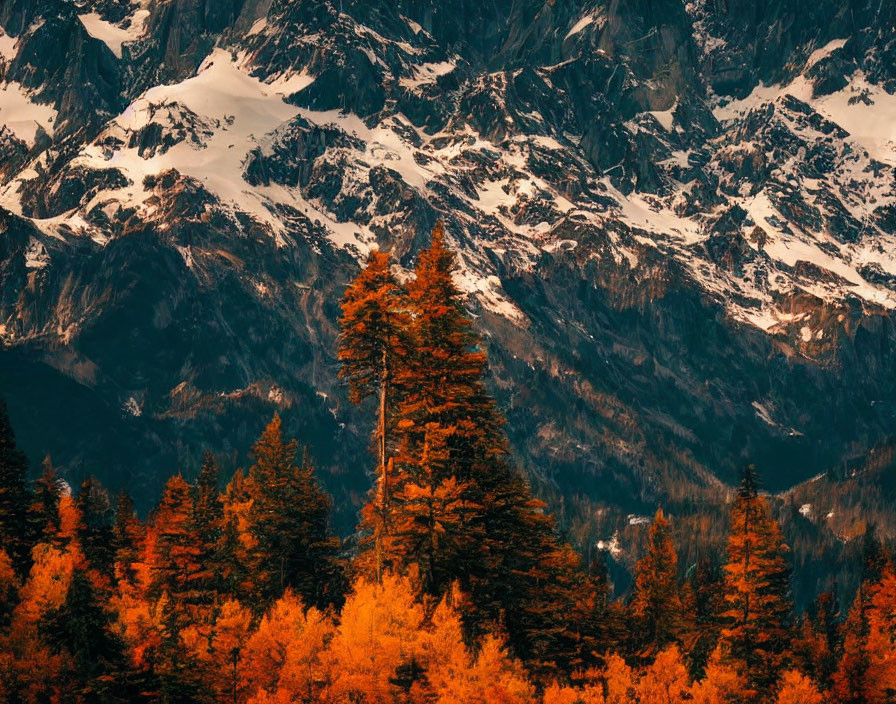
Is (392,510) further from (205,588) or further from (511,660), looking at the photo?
(205,588)

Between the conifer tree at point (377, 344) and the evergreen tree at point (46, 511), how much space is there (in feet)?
98.0

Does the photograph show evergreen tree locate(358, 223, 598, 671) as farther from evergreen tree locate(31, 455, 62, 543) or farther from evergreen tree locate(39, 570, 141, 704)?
Result: evergreen tree locate(31, 455, 62, 543)

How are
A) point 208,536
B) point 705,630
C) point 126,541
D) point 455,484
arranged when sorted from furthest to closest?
point 126,541
point 705,630
point 208,536
point 455,484

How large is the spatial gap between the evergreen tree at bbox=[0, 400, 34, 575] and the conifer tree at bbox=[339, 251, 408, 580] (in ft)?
86.3

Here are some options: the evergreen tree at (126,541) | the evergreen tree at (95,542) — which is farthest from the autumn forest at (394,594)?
the evergreen tree at (95,542)

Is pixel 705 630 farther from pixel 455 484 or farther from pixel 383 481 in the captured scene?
pixel 383 481

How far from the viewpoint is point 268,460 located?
8331 cm

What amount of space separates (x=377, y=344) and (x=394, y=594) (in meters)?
12.4

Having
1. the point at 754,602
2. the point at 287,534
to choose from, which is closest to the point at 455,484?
the point at 287,534

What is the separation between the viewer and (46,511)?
9894 cm

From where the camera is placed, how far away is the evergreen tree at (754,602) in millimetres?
85188

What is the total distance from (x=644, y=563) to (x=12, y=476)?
150 ft

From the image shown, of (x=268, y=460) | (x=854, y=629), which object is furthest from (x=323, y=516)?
(x=854, y=629)

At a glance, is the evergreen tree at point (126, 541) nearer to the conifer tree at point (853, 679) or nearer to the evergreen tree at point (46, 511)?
the evergreen tree at point (46, 511)
